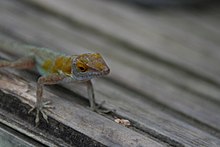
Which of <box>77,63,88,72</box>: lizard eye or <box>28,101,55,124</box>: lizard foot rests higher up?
<box>77,63,88,72</box>: lizard eye

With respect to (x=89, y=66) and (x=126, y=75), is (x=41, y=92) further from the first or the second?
(x=126, y=75)

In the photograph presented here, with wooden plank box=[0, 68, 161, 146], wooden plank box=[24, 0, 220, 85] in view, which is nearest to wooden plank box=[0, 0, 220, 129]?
wooden plank box=[24, 0, 220, 85]

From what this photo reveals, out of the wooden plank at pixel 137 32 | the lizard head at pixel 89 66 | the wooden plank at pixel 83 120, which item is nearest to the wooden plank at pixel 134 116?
the wooden plank at pixel 83 120

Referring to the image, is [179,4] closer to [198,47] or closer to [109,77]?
[198,47]

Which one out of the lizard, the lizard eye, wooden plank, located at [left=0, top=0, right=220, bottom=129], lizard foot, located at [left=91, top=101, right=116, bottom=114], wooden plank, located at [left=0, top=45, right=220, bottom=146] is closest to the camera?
wooden plank, located at [left=0, top=45, right=220, bottom=146]

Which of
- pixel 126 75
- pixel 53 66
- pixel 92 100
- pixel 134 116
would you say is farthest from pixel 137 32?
pixel 134 116

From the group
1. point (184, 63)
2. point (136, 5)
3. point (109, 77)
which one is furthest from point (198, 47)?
point (109, 77)

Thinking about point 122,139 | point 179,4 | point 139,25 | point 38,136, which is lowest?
point 38,136

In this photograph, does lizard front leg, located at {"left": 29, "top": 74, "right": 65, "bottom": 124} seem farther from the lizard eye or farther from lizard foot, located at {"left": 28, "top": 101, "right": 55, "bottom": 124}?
the lizard eye
